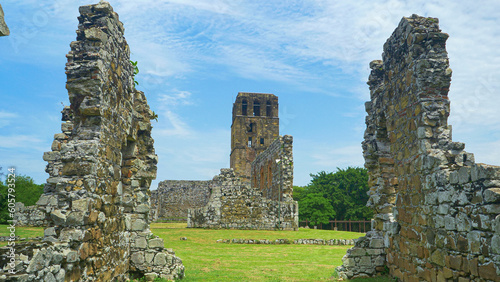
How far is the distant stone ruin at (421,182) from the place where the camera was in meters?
5.21

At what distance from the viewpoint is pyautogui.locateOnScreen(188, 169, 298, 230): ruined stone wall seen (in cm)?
2358

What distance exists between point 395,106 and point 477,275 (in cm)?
424

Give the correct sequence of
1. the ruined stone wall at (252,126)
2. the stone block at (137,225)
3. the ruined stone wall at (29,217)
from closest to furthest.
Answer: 1. the stone block at (137,225)
2. the ruined stone wall at (29,217)
3. the ruined stone wall at (252,126)

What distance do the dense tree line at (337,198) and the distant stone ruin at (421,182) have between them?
29.9m

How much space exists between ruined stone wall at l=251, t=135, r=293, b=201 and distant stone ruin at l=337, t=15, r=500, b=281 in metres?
16.3

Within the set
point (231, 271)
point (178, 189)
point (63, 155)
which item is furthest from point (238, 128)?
point (63, 155)

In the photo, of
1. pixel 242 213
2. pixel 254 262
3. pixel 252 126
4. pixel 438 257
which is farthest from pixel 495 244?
pixel 252 126

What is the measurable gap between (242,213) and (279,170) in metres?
5.15

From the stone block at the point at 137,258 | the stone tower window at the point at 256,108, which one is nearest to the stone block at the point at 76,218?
the stone block at the point at 137,258

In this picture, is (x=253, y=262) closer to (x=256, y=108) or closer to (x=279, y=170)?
(x=279, y=170)

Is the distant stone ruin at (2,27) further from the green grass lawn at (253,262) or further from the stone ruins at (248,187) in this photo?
the stone ruins at (248,187)

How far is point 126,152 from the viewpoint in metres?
8.74

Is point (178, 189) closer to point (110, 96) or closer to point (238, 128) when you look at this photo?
point (238, 128)

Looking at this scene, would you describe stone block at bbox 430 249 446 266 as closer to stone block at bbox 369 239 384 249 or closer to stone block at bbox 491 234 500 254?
stone block at bbox 491 234 500 254
